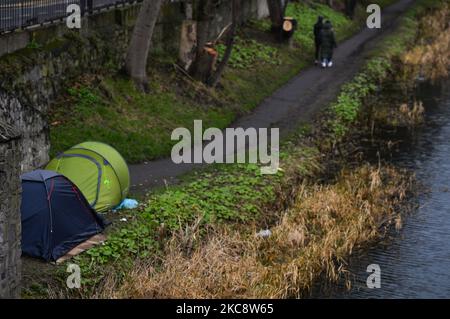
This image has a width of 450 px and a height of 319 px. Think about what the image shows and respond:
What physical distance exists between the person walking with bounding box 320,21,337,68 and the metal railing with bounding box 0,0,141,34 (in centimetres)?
1228

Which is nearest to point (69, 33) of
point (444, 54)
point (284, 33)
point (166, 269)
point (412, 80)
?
point (166, 269)

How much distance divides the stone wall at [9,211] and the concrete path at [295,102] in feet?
22.4

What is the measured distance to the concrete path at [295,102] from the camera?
23.9 m

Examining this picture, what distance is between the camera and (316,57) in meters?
39.2

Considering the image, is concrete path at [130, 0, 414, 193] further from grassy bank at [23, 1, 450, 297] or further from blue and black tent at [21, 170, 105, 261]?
blue and black tent at [21, 170, 105, 261]

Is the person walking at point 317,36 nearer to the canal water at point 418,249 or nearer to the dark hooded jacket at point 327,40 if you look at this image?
the dark hooded jacket at point 327,40

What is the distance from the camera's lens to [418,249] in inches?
827

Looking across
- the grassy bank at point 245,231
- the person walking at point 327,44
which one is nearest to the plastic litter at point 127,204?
the grassy bank at point 245,231

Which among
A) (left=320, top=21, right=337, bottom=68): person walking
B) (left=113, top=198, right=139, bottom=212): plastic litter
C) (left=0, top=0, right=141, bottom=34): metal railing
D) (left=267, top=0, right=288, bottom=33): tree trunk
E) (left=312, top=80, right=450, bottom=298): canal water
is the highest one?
(left=0, top=0, right=141, bottom=34): metal railing

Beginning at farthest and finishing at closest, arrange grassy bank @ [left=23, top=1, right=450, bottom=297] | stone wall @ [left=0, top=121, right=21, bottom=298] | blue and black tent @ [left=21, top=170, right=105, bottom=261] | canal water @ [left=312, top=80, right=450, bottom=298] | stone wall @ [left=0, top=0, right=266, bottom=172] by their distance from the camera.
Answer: stone wall @ [left=0, top=0, right=266, bottom=172], canal water @ [left=312, top=80, right=450, bottom=298], blue and black tent @ [left=21, top=170, right=105, bottom=261], grassy bank @ [left=23, top=1, right=450, bottom=297], stone wall @ [left=0, top=121, right=21, bottom=298]

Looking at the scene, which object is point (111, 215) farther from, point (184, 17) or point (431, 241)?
point (184, 17)

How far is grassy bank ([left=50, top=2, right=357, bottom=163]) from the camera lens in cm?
2494

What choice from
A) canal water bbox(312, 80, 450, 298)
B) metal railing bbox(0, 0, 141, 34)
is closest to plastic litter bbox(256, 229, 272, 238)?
canal water bbox(312, 80, 450, 298)

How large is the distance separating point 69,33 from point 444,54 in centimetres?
2188
